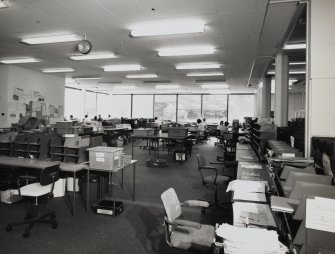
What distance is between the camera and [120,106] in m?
19.0

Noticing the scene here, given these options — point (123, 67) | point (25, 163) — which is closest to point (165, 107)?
point (123, 67)

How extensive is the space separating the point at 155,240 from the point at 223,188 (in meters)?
2.49

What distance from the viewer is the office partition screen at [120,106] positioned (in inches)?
A: 743

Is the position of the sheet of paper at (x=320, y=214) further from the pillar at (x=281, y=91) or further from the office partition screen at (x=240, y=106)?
the office partition screen at (x=240, y=106)

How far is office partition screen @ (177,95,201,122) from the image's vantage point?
17.6 meters

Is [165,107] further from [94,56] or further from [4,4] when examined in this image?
[4,4]

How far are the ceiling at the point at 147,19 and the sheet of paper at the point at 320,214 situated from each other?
3.17 metres

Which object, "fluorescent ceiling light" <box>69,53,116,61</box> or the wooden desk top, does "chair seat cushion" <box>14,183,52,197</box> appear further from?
"fluorescent ceiling light" <box>69,53,116,61</box>

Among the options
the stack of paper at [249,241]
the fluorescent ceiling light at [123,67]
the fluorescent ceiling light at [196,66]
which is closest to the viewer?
the stack of paper at [249,241]

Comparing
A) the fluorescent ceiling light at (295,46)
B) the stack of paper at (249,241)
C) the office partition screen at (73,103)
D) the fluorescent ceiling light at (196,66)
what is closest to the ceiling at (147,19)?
the fluorescent ceiling light at (295,46)

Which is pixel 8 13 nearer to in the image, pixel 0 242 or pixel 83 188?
pixel 83 188

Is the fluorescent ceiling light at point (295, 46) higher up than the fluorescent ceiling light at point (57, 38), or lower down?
higher up

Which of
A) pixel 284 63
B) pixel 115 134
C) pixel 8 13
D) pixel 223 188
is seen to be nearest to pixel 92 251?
pixel 223 188

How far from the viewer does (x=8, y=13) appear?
4.05 meters
